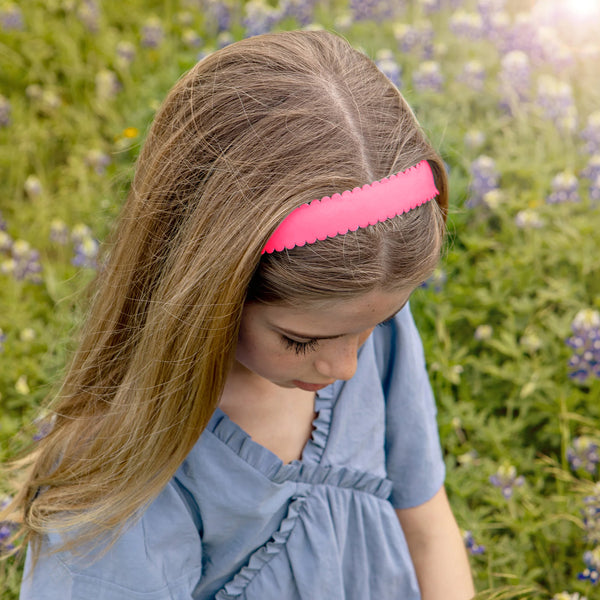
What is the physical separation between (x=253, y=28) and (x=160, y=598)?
8.52 feet

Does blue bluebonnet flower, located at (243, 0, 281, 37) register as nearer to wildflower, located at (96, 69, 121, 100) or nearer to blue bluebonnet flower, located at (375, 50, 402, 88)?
blue bluebonnet flower, located at (375, 50, 402, 88)

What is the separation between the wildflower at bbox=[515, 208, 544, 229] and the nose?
1391mm

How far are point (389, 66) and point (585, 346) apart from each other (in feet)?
4.29

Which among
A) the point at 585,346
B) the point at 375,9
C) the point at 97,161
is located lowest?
the point at 585,346

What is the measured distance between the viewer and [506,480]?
188 cm

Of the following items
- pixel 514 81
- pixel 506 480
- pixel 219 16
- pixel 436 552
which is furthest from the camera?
pixel 219 16

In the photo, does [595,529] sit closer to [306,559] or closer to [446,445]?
[446,445]

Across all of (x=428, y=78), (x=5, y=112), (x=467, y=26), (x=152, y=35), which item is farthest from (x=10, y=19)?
(x=467, y=26)

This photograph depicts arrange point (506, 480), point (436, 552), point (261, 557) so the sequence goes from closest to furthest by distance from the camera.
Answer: point (261, 557)
point (436, 552)
point (506, 480)

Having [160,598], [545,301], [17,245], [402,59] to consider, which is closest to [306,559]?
[160,598]

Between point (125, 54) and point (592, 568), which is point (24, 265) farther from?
point (592, 568)

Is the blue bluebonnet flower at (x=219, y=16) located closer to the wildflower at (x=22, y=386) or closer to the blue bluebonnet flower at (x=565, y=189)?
the blue bluebonnet flower at (x=565, y=189)

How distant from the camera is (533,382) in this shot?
209 cm

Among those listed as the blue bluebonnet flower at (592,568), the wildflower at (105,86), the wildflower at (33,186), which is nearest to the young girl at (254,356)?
the blue bluebonnet flower at (592,568)
